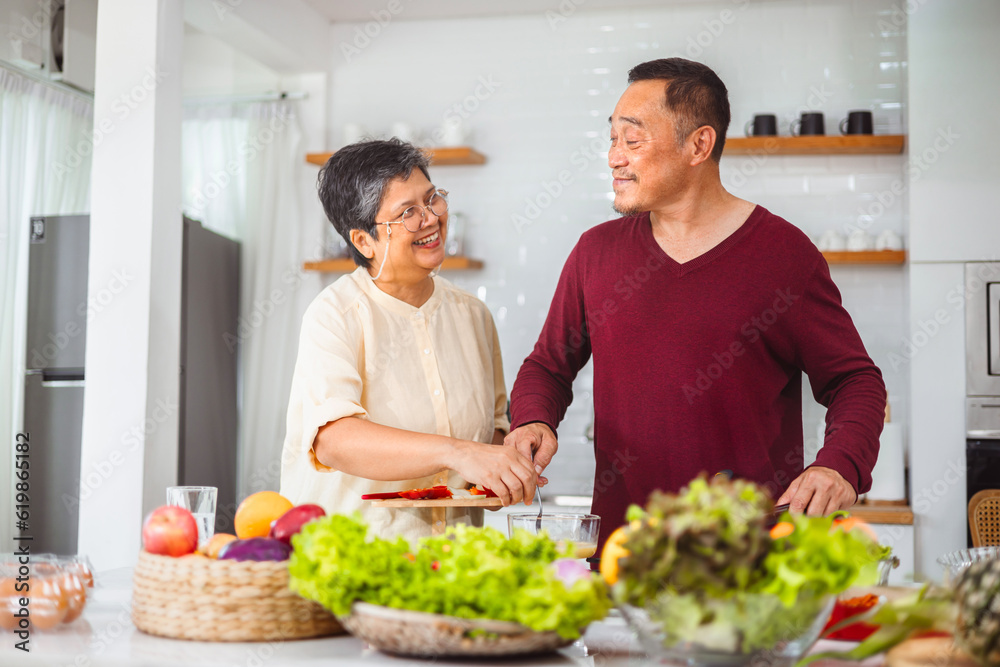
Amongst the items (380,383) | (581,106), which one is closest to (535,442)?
(380,383)

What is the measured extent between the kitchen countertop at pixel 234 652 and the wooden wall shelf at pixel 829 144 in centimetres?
288

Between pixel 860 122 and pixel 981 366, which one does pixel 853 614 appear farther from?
pixel 860 122

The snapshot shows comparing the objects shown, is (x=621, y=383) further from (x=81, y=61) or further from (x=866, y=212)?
(x=81, y=61)

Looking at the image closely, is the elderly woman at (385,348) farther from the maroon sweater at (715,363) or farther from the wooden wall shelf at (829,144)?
the wooden wall shelf at (829,144)

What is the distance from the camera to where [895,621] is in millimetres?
941

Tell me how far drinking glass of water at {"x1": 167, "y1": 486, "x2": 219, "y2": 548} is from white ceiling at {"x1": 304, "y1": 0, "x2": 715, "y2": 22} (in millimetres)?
3077

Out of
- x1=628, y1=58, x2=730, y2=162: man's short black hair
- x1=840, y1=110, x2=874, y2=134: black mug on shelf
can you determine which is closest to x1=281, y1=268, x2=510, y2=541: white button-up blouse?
x1=628, y1=58, x2=730, y2=162: man's short black hair

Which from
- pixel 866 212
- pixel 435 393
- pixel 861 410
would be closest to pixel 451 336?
pixel 435 393

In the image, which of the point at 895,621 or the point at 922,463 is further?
the point at 922,463

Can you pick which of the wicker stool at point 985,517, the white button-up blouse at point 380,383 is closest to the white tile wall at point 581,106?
the wicker stool at point 985,517

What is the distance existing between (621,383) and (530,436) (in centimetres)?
23

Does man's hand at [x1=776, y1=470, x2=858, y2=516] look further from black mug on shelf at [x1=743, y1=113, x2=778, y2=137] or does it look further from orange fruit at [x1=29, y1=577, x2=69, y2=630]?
black mug on shelf at [x1=743, y1=113, x2=778, y2=137]

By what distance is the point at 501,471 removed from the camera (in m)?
1.53

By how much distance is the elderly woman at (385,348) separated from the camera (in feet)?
5.79
